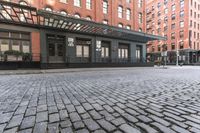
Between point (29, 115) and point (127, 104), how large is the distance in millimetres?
2249

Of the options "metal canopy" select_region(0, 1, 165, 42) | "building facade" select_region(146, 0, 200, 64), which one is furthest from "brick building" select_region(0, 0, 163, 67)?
"building facade" select_region(146, 0, 200, 64)

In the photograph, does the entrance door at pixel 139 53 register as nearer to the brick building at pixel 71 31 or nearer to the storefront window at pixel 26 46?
the brick building at pixel 71 31

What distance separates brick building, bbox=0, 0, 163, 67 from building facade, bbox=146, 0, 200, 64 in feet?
69.1

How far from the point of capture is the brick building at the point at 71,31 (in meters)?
16.0

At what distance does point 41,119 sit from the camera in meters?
2.58

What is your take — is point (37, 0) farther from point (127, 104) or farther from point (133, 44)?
point (127, 104)

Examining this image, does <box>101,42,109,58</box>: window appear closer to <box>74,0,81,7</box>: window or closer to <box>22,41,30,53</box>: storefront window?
<box>74,0,81,7</box>: window

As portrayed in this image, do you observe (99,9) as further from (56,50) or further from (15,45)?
(15,45)

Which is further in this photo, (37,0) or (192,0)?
(192,0)

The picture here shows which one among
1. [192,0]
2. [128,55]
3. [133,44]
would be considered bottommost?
[128,55]

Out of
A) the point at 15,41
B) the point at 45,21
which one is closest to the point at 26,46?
the point at 15,41

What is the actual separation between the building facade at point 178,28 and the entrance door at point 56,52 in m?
32.7

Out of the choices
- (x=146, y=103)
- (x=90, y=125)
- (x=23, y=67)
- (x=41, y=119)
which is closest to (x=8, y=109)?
(x=41, y=119)

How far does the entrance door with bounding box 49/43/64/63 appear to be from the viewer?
19.1 m
